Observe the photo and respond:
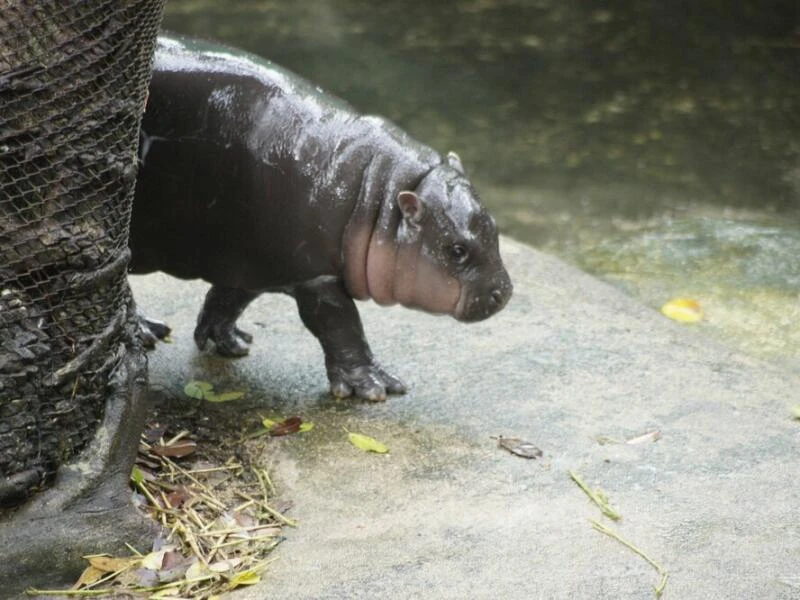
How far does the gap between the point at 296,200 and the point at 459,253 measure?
657 millimetres

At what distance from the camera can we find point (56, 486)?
146 inches

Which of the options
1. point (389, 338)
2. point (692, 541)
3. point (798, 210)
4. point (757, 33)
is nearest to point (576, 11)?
point (757, 33)

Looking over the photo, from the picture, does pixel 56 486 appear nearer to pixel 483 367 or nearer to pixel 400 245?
pixel 400 245

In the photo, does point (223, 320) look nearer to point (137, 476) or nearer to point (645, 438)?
point (137, 476)

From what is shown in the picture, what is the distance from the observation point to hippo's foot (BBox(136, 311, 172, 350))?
5.41m

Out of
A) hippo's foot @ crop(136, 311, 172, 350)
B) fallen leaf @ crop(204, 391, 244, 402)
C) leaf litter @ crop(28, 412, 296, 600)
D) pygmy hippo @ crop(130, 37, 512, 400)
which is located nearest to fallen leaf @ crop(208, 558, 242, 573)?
leaf litter @ crop(28, 412, 296, 600)

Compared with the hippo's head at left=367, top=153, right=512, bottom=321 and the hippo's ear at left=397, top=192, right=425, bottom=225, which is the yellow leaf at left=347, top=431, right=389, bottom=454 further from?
the hippo's ear at left=397, top=192, right=425, bottom=225

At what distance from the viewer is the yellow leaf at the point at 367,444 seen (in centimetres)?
457

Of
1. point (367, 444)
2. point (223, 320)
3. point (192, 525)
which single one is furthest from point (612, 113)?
point (192, 525)

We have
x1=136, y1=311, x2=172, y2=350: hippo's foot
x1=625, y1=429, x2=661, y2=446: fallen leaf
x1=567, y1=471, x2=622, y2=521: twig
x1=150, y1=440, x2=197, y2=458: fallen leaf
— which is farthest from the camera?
x1=136, y1=311, x2=172, y2=350: hippo's foot

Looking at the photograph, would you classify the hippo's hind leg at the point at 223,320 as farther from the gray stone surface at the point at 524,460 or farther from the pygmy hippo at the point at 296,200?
the pygmy hippo at the point at 296,200

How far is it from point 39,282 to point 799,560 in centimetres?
241

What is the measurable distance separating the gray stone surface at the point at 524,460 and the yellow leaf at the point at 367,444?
0.11 feet

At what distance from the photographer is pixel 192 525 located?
400 centimetres
